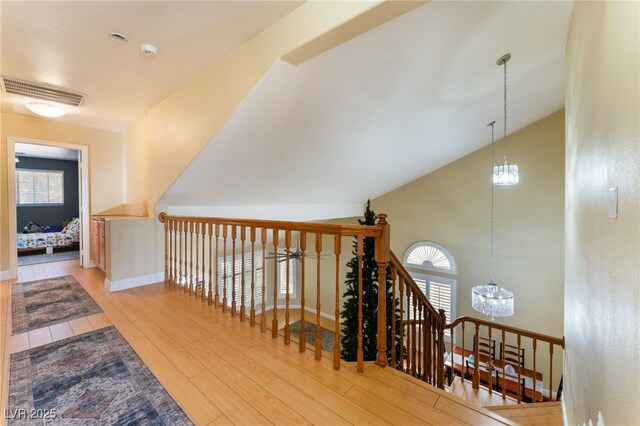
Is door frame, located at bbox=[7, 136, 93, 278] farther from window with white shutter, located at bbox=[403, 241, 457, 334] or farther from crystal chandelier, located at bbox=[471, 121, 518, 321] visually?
window with white shutter, located at bbox=[403, 241, 457, 334]

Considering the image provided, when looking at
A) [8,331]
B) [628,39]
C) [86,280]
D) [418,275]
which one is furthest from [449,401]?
[418,275]

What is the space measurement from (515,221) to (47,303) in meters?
7.23

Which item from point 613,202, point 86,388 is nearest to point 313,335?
point 86,388

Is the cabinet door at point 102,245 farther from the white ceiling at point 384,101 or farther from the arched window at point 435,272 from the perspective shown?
the arched window at point 435,272

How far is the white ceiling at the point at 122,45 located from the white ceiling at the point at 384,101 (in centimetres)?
46

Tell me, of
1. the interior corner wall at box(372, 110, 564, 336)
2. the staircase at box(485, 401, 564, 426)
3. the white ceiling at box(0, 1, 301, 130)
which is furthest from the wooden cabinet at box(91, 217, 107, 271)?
the interior corner wall at box(372, 110, 564, 336)

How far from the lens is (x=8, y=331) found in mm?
2371

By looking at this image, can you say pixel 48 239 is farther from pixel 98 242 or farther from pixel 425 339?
pixel 425 339

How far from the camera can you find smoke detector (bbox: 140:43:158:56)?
2234 mm

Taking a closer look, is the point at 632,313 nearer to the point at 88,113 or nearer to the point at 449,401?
the point at 449,401

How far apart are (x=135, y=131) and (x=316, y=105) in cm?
333

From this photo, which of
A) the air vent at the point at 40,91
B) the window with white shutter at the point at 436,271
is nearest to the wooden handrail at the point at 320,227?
the air vent at the point at 40,91

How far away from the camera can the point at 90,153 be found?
14.7 ft

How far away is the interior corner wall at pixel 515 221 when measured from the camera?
493cm
